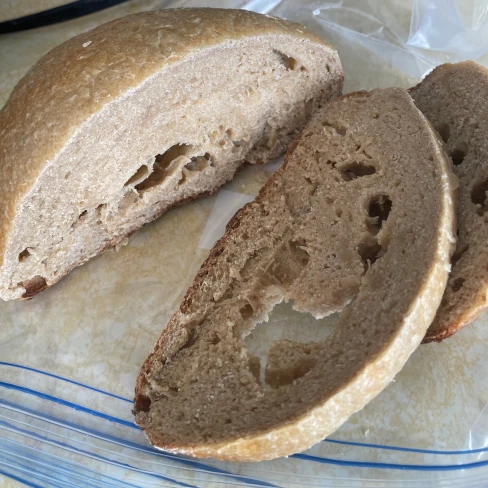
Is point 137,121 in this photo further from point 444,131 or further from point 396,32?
point 396,32

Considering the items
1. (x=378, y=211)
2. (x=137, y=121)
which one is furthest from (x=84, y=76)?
(x=378, y=211)

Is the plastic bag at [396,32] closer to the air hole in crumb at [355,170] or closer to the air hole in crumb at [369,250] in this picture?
the air hole in crumb at [355,170]

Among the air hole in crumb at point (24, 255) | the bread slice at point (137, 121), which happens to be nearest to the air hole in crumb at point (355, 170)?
the bread slice at point (137, 121)

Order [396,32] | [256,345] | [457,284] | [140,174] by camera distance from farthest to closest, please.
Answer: [396,32] → [140,174] → [256,345] → [457,284]

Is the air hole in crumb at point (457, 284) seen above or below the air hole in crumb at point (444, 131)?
below

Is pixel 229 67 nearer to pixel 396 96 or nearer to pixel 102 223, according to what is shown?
pixel 396 96

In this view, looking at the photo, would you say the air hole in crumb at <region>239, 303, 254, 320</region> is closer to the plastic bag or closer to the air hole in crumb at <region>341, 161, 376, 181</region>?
the air hole in crumb at <region>341, 161, 376, 181</region>
